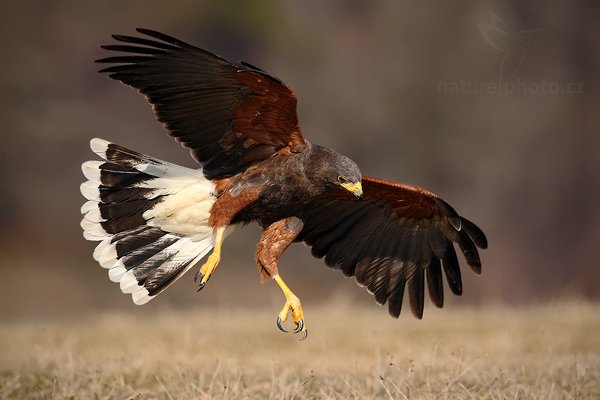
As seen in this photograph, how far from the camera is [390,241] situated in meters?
7.29

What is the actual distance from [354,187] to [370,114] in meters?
15.7

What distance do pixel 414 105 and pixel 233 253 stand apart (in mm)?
5954

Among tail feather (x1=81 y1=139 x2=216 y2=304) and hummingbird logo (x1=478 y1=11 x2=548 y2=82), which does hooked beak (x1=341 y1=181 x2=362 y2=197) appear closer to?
tail feather (x1=81 y1=139 x2=216 y2=304)

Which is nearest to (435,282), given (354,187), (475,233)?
(475,233)

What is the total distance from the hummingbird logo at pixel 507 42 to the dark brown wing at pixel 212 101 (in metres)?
13.5

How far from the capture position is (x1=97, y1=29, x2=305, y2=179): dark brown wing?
5.97 metres

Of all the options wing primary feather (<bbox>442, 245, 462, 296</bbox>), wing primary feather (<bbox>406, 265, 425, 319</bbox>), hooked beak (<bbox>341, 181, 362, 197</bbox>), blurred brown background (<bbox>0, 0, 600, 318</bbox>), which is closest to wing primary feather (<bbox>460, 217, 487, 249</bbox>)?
wing primary feather (<bbox>442, 245, 462, 296</bbox>)

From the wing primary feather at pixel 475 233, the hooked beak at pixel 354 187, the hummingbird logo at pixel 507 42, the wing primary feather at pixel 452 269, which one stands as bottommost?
the wing primary feather at pixel 452 269

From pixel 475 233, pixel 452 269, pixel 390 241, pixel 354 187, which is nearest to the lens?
pixel 354 187

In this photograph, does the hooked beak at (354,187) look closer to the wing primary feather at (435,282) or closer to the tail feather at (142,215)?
the tail feather at (142,215)

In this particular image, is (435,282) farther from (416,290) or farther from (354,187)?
(354,187)

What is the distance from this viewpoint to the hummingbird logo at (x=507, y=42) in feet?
62.7

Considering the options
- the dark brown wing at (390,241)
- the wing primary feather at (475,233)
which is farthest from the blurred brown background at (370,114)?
the wing primary feather at (475,233)

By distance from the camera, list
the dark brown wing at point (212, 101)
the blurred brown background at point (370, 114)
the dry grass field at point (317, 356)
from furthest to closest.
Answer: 1. the blurred brown background at point (370, 114)
2. the dark brown wing at point (212, 101)
3. the dry grass field at point (317, 356)
